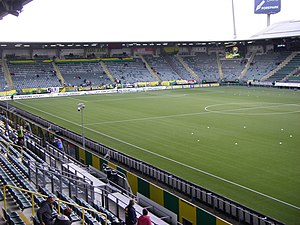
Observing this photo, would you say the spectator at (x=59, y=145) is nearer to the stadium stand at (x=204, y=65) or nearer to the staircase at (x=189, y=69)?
the staircase at (x=189, y=69)

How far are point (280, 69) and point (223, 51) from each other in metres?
21.4

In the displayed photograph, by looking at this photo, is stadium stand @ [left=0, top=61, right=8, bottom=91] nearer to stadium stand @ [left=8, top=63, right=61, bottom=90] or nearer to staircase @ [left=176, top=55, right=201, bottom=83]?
stadium stand @ [left=8, top=63, right=61, bottom=90]

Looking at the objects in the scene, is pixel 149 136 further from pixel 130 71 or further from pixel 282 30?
pixel 282 30

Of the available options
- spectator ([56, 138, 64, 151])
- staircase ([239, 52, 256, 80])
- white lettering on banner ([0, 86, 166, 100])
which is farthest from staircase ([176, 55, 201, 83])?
spectator ([56, 138, 64, 151])

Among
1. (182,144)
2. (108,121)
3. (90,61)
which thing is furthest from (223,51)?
(182,144)

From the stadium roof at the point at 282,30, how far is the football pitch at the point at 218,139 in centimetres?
2947

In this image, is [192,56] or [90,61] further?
[192,56]

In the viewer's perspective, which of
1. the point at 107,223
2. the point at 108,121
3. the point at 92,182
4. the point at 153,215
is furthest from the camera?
the point at 108,121

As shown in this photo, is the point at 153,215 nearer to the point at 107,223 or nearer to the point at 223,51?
the point at 107,223

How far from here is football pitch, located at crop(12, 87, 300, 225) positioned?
1902cm

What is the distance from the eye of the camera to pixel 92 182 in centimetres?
1598

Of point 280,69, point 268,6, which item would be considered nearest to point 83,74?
point 280,69

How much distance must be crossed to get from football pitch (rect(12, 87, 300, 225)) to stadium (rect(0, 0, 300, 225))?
0.10m

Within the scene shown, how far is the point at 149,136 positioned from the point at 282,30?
208ft
